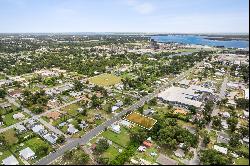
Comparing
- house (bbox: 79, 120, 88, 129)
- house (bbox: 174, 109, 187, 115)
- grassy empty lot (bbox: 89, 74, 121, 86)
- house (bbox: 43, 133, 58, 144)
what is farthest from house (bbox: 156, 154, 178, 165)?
grassy empty lot (bbox: 89, 74, 121, 86)

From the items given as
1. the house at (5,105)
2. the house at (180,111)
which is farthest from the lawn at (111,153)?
the house at (5,105)

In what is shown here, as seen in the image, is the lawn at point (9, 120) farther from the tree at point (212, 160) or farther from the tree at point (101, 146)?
the tree at point (212, 160)

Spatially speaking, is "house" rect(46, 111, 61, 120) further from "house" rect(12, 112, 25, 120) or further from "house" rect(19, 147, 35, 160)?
"house" rect(19, 147, 35, 160)

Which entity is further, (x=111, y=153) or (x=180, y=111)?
(x=180, y=111)

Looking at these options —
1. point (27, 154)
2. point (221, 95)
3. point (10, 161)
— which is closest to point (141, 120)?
point (27, 154)

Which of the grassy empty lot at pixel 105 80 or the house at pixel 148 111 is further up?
the grassy empty lot at pixel 105 80

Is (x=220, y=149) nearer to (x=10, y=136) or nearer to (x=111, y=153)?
(x=111, y=153)
